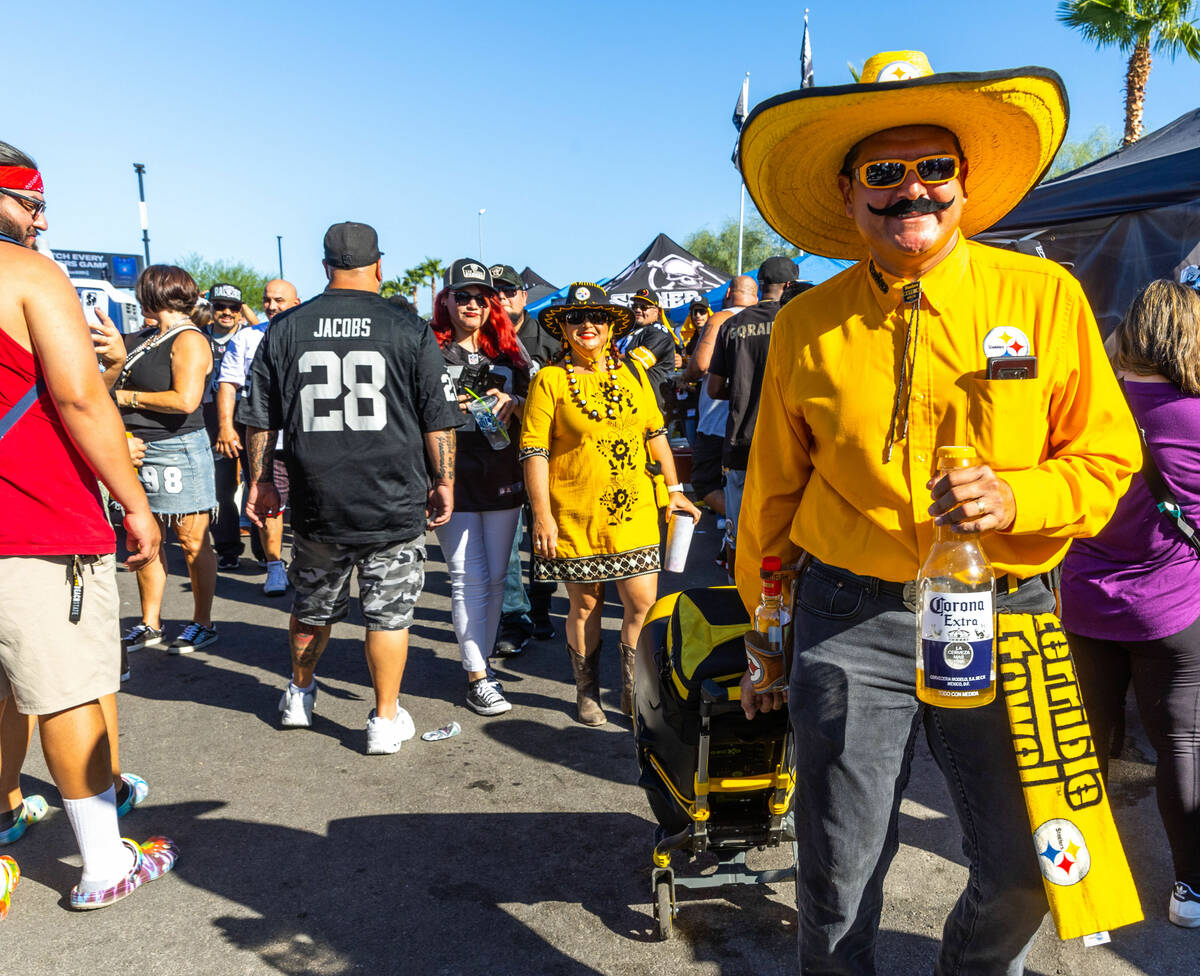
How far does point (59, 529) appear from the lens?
8.86ft

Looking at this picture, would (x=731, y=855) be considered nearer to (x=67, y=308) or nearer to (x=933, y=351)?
(x=933, y=351)

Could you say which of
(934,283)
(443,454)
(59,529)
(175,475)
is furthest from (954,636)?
(175,475)

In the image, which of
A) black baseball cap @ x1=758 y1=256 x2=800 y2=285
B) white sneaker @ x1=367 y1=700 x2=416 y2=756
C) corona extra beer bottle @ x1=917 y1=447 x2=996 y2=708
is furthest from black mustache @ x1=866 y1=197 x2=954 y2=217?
black baseball cap @ x1=758 y1=256 x2=800 y2=285

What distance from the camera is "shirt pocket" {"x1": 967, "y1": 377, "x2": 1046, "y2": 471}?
5.51 feet

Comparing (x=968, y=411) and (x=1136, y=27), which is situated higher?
(x=1136, y=27)

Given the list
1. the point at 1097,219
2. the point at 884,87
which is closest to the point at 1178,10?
the point at 1097,219

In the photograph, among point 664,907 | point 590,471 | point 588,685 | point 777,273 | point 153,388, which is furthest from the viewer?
point 777,273

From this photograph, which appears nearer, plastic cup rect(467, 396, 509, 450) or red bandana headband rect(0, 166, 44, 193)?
red bandana headband rect(0, 166, 44, 193)

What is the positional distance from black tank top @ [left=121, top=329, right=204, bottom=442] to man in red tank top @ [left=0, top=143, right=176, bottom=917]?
232cm

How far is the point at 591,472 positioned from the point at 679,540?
569 mm

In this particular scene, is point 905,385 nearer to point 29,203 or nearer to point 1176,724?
point 1176,724

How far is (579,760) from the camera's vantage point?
12.9 feet

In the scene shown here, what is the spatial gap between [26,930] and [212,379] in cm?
563

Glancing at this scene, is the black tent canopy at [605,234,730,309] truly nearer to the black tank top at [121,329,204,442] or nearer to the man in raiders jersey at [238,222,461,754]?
the black tank top at [121,329,204,442]
